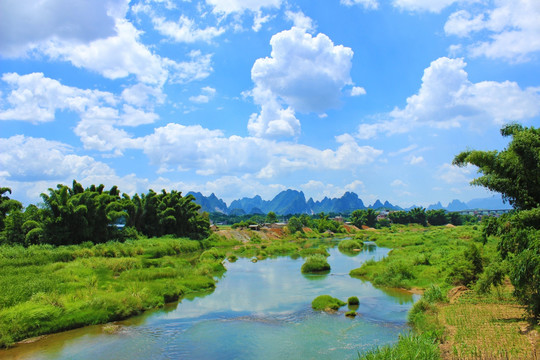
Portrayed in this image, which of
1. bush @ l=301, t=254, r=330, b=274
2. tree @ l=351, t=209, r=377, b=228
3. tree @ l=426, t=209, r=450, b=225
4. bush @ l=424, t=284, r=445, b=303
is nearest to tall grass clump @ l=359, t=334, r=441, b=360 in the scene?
bush @ l=424, t=284, r=445, b=303

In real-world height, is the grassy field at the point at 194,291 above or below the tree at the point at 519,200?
below

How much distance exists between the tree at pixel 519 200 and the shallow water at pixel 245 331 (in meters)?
6.27

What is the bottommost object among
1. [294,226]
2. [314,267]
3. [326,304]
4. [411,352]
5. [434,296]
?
[314,267]

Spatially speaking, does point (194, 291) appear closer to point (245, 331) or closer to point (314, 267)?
point (245, 331)

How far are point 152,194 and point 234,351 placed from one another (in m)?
55.4

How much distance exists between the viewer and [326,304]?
2206 cm

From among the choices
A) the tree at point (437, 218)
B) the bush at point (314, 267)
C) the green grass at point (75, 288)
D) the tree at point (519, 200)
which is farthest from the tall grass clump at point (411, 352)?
the tree at point (437, 218)

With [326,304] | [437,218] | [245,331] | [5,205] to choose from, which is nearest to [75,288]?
[245,331]

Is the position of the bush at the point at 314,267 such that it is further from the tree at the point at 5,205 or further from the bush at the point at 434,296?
the tree at the point at 5,205

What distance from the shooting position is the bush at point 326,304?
21.7 meters

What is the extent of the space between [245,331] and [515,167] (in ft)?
48.6

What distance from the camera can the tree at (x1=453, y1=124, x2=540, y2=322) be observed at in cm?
1198

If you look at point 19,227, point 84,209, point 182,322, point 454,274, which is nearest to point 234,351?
point 182,322

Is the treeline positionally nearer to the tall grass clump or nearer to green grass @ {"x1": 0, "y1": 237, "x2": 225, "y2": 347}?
green grass @ {"x1": 0, "y1": 237, "x2": 225, "y2": 347}
